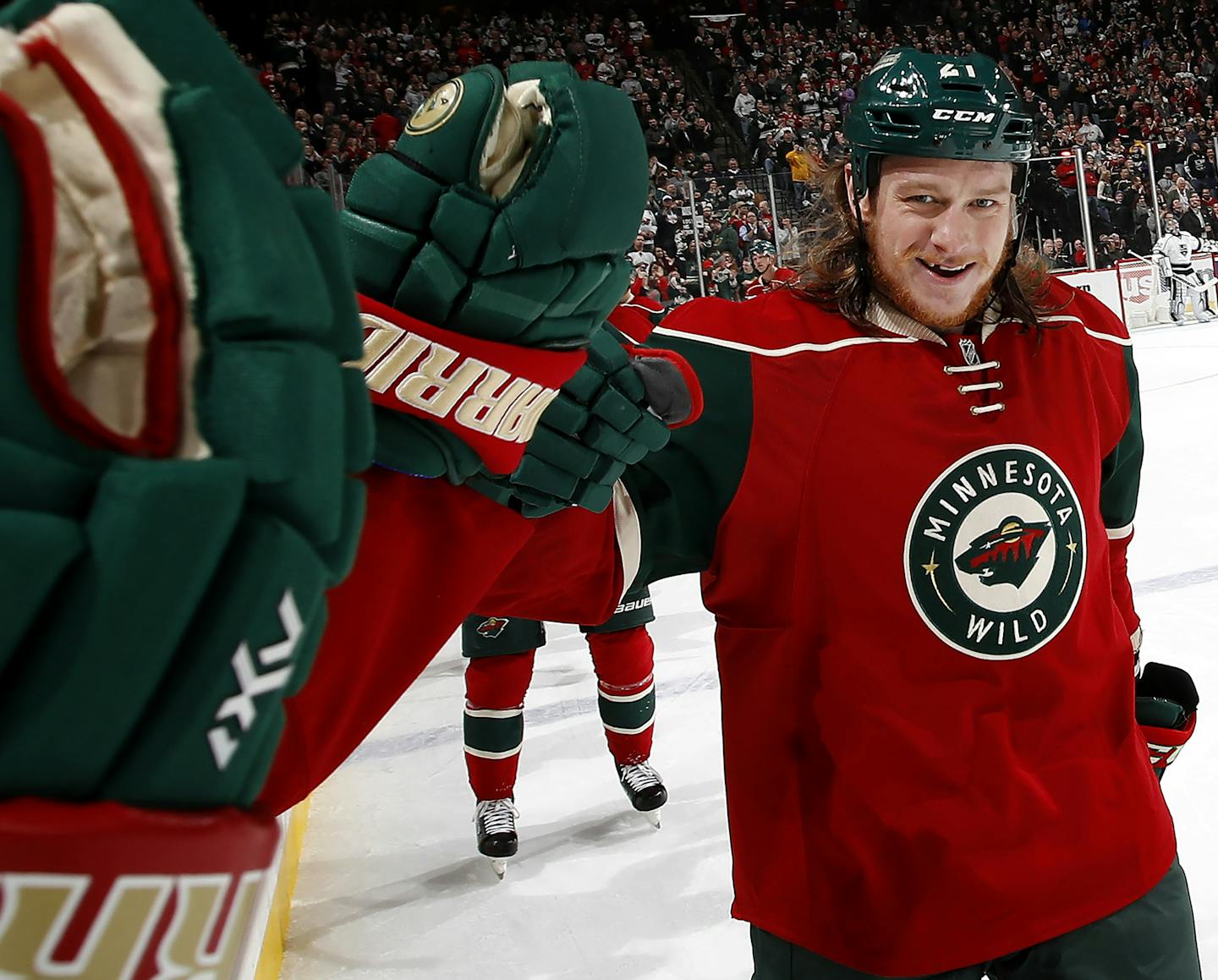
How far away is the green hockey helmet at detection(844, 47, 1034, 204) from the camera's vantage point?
3.95ft

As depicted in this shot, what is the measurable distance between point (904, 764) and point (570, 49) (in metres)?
15.1

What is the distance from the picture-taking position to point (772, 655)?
1189 millimetres

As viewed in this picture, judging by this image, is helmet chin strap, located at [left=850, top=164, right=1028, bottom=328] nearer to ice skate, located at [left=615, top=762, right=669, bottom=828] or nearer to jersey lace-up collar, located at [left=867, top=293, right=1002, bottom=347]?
jersey lace-up collar, located at [left=867, top=293, right=1002, bottom=347]

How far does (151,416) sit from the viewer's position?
0.31 m

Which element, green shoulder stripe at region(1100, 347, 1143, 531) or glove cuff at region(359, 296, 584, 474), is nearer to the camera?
glove cuff at region(359, 296, 584, 474)

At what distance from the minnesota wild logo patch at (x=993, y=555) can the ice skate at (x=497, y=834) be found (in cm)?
168

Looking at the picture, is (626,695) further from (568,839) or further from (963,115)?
(963,115)

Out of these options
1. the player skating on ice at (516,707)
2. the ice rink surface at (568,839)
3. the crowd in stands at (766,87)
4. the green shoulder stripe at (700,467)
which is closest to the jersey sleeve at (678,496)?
the green shoulder stripe at (700,467)

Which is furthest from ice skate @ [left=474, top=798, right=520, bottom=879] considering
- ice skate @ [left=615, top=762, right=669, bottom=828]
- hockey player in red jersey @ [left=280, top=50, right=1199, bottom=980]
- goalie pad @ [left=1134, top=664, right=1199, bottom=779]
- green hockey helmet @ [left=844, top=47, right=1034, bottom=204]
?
green hockey helmet @ [left=844, top=47, right=1034, bottom=204]

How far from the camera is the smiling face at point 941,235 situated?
1.22 metres

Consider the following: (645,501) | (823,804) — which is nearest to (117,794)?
(645,501)

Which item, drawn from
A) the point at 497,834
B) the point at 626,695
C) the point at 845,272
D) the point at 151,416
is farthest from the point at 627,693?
the point at 151,416

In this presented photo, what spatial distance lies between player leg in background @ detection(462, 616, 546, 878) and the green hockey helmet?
5.53 ft

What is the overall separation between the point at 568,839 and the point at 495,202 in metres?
2.39
